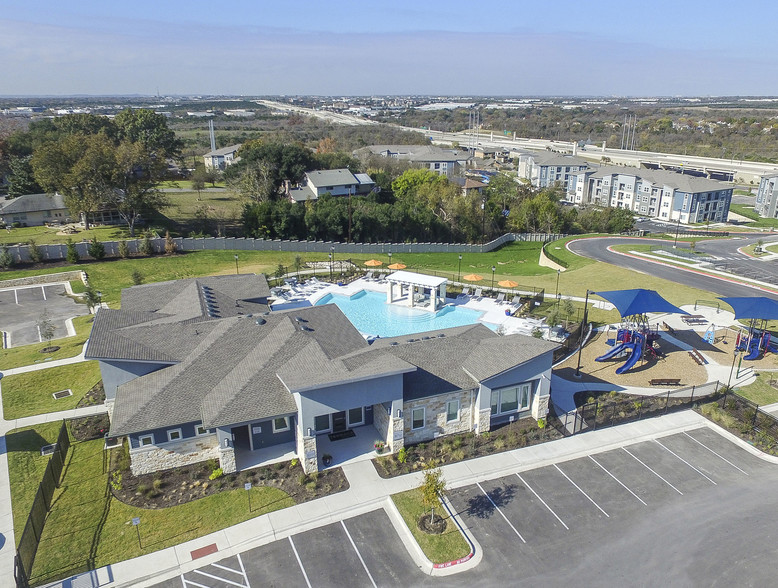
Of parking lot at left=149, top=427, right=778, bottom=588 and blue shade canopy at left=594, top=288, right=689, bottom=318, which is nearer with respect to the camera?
parking lot at left=149, top=427, right=778, bottom=588

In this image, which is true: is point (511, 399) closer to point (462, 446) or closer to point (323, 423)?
point (462, 446)

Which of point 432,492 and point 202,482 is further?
point 202,482

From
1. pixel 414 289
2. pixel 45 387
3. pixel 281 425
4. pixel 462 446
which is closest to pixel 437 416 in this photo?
pixel 462 446

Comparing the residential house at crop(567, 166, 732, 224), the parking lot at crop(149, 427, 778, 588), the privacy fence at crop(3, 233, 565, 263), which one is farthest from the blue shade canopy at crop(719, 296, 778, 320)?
the residential house at crop(567, 166, 732, 224)

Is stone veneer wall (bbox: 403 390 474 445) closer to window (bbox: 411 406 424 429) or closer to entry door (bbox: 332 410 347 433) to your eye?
window (bbox: 411 406 424 429)

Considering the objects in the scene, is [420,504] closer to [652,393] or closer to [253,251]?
[652,393]

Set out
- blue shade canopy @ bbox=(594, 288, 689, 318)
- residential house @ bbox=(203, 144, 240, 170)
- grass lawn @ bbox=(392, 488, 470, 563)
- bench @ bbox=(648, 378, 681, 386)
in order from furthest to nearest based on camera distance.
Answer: residential house @ bbox=(203, 144, 240, 170) < blue shade canopy @ bbox=(594, 288, 689, 318) < bench @ bbox=(648, 378, 681, 386) < grass lawn @ bbox=(392, 488, 470, 563)
